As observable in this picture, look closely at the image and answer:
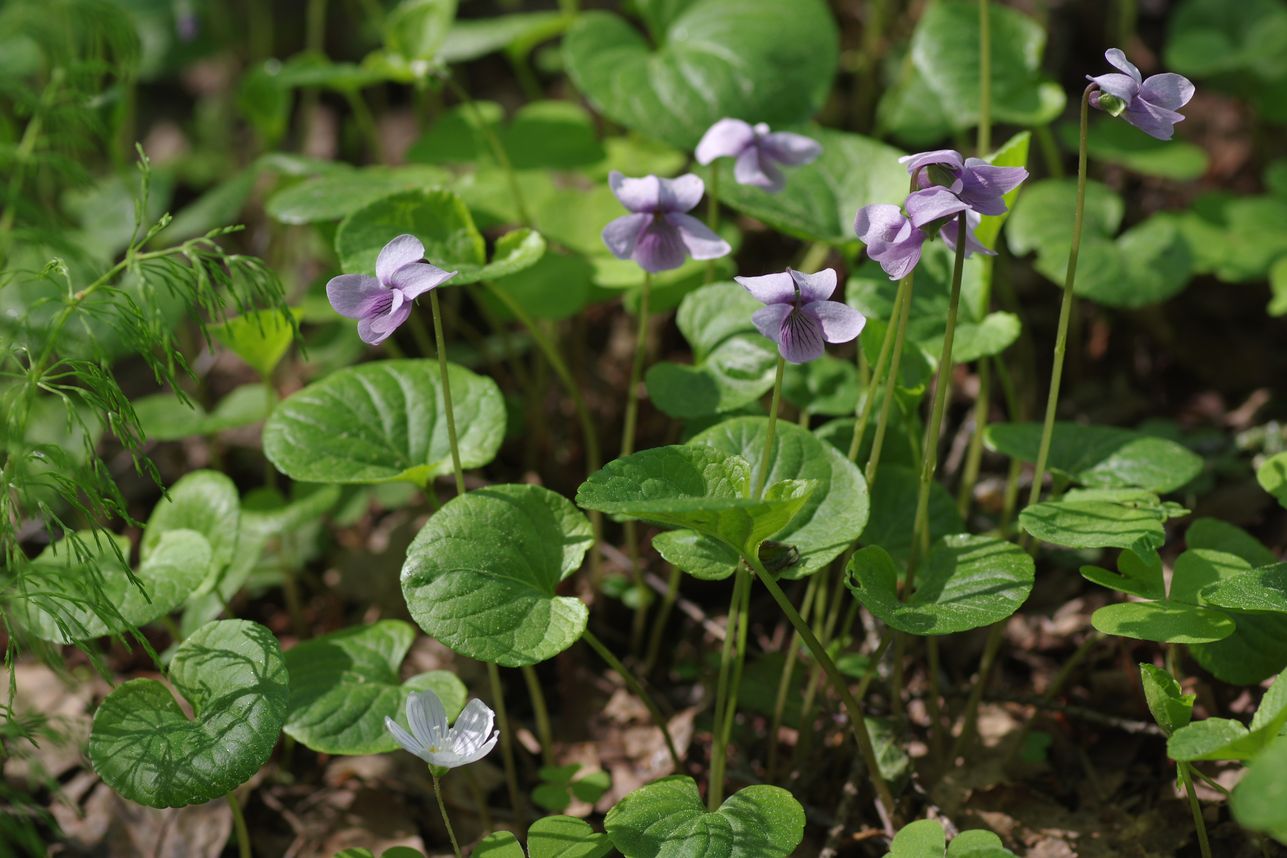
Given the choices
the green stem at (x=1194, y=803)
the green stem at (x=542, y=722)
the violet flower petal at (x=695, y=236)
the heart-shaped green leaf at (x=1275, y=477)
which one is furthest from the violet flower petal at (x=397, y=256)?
the heart-shaped green leaf at (x=1275, y=477)

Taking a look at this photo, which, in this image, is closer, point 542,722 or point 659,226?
point 659,226

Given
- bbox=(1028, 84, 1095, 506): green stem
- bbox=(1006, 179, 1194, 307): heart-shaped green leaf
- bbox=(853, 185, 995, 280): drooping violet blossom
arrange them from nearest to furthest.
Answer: bbox=(853, 185, 995, 280): drooping violet blossom
bbox=(1028, 84, 1095, 506): green stem
bbox=(1006, 179, 1194, 307): heart-shaped green leaf

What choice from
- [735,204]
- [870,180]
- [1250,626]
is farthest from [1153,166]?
[1250,626]

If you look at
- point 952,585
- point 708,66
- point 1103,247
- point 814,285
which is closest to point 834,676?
point 952,585

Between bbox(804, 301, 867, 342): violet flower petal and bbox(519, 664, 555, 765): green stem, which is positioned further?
bbox(519, 664, 555, 765): green stem

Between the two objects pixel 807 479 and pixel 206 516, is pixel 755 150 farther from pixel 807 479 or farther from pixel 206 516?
pixel 206 516

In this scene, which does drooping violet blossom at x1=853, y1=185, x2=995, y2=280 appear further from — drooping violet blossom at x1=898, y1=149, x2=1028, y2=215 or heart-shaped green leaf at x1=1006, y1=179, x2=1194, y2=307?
heart-shaped green leaf at x1=1006, y1=179, x2=1194, y2=307

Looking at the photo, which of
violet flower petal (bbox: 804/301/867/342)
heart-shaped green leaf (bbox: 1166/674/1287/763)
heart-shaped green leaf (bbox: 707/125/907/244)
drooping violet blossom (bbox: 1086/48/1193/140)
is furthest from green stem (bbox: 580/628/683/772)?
drooping violet blossom (bbox: 1086/48/1193/140)

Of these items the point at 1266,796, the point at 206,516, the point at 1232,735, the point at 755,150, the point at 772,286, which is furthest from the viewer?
the point at 206,516
